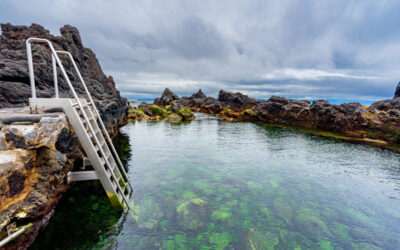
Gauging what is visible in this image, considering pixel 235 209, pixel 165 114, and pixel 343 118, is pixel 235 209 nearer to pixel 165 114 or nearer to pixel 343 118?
pixel 343 118

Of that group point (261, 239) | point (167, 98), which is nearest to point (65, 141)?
point (261, 239)

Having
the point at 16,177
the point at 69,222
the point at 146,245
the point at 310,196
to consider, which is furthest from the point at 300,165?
the point at 16,177

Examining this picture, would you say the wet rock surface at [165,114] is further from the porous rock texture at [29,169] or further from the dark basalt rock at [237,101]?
the porous rock texture at [29,169]

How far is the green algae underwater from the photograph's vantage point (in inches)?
300

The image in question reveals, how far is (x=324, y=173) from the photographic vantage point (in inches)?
674

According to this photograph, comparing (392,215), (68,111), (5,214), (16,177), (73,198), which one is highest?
(68,111)

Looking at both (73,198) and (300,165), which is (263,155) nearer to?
(300,165)

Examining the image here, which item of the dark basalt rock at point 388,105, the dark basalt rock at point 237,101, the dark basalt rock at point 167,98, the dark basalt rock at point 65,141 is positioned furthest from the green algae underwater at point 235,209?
the dark basalt rock at point 167,98

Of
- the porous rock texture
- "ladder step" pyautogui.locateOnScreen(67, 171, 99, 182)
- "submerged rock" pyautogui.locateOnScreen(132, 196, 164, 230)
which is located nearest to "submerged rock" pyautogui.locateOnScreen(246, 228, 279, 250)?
"submerged rock" pyautogui.locateOnScreen(132, 196, 164, 230)

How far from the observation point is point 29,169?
19.1ft

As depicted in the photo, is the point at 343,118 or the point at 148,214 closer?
the point at 148,214

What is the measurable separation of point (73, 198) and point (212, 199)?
326 inches

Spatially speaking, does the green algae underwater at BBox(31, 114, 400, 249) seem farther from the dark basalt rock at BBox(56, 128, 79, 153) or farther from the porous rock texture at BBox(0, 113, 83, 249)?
the dark basalt rock at BBox(56, 128, 79, 153)

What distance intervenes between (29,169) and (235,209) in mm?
9698
